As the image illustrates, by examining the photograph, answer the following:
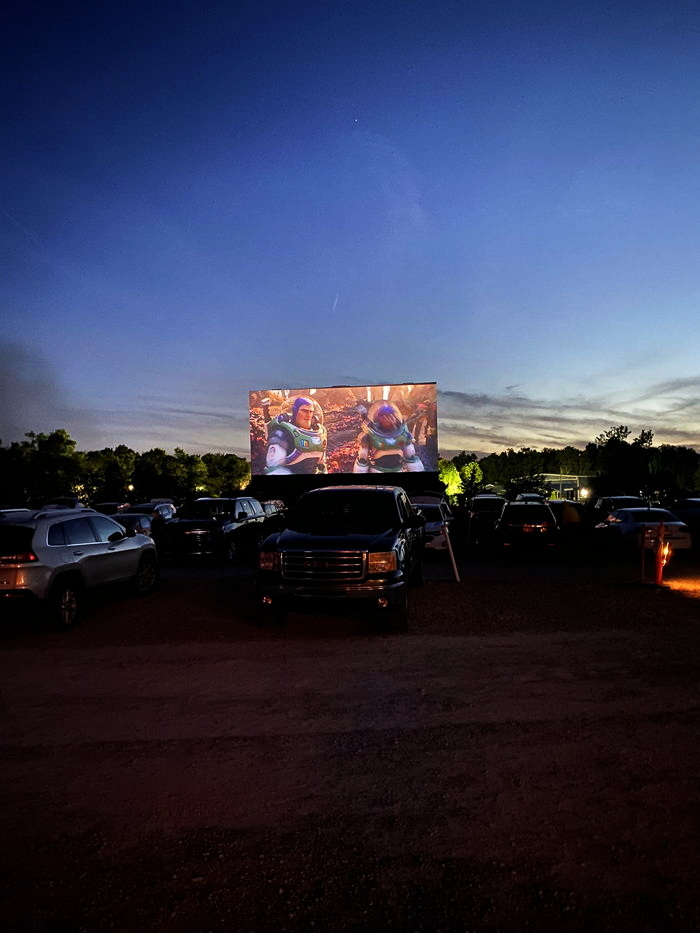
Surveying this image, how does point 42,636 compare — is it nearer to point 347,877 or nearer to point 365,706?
point 365,706

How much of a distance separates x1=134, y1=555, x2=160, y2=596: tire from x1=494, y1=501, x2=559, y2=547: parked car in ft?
34.5

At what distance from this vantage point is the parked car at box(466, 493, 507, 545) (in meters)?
27.7

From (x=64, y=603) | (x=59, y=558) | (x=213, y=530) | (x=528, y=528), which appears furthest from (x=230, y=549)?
(x=59, y=558)

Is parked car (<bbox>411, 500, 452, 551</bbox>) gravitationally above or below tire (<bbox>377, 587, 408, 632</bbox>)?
above

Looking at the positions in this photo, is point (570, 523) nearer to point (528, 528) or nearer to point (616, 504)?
point (616, 504)

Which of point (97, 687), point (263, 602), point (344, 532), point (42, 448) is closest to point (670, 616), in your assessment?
point (344, 532)

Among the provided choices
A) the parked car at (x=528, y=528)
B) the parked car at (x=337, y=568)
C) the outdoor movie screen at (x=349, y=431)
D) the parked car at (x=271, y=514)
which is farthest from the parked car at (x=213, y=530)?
the outdoor movie screen at (x=349, y=431)

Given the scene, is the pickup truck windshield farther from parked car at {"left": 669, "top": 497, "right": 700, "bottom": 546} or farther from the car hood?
parked car at {"left": 669, "top": 497, "right": 700, "bottom": 546}

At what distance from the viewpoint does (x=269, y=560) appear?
9.23 meters

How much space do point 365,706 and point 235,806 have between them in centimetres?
210

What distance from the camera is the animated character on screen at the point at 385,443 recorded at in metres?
38.2

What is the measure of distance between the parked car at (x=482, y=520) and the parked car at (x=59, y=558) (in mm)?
15862

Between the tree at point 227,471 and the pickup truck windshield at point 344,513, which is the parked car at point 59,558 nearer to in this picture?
the pickup truck windshield at point 344,513

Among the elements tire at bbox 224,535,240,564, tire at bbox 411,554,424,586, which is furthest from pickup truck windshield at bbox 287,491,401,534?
tire at bbox 224,535,240,564
